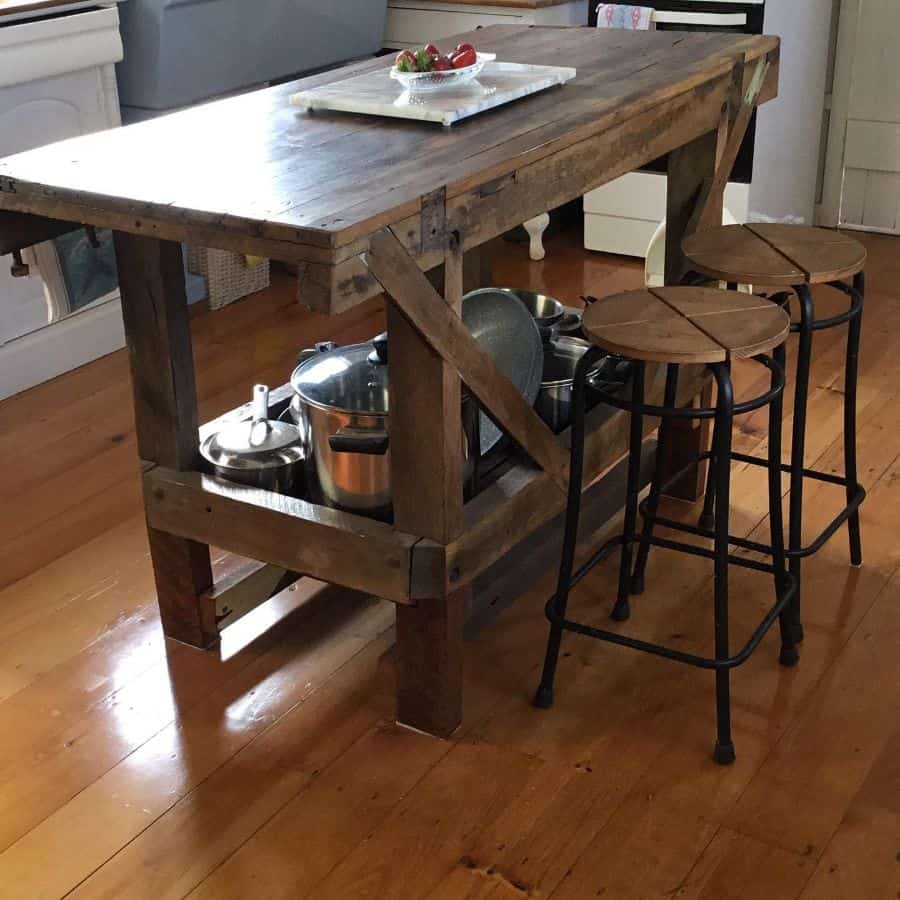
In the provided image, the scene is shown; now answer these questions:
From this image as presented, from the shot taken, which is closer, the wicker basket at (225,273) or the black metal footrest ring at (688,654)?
the black metal footrest ring at (688,654)

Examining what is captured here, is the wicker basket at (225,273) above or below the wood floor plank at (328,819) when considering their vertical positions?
above

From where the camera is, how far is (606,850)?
82.4 inches

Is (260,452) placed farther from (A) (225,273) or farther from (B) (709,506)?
(A) (225,273)

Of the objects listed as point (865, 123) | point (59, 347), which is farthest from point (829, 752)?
point (865, 123)

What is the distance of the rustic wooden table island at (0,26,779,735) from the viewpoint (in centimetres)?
195

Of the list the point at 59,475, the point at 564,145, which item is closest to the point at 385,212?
the point at 564,145

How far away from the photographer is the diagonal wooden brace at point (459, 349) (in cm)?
192

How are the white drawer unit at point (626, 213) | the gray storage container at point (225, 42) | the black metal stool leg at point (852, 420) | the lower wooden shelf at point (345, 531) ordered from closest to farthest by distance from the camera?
1. the lower wooden shelf at point (345, 531)
2. the black metal stool leg at point (852, 420)
3. the gray storage container at point (225, 42)
4. the white drawer unit at point (626, 213)

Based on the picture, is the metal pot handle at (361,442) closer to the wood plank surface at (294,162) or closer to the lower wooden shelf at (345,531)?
the lower wooden shelf at (345,531)

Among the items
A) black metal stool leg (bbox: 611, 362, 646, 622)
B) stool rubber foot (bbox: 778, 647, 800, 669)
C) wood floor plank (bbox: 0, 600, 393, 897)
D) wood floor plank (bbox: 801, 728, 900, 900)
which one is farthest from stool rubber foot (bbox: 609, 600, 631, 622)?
wood floor plank (bbox: 801, 728, 900, 900)

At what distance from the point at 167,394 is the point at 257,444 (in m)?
0.21

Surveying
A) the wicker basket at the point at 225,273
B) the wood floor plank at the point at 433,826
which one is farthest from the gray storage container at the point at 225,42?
the wood floor plank at the point at 433,826

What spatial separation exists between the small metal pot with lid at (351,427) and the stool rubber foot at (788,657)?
70 centimetres

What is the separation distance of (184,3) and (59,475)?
153 cm
